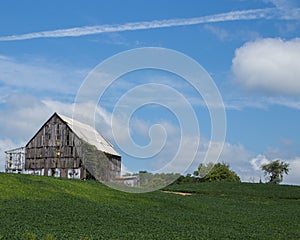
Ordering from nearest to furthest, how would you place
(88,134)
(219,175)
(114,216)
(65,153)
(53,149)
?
(114,216) < (65,153) < (53,149) < (88,134) < (219,175)

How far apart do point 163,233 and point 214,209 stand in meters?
19.7

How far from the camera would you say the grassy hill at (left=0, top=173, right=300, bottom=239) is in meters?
25.4

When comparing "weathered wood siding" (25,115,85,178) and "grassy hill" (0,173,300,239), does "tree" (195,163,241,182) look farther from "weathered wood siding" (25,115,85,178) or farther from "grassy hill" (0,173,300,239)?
"grassy hill" (0,173,300,239)

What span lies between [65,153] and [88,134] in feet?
20.4

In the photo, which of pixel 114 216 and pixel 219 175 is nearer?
pixel 114 216

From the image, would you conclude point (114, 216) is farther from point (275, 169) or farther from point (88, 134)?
point (275, 169)

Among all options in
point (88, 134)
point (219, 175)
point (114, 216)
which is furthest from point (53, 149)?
point (114, 216)

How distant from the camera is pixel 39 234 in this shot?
2241 cm

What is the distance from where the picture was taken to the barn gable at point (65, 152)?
75.7 meters

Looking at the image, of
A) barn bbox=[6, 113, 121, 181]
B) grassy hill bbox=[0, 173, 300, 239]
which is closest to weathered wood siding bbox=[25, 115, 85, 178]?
barn bbox=[6, 113, 121, 181]

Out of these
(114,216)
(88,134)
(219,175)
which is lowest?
(114,216)

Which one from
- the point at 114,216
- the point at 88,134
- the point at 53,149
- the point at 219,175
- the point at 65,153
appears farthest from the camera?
the point at 219,175

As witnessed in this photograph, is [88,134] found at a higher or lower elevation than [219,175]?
higher

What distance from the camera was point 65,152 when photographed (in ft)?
251
